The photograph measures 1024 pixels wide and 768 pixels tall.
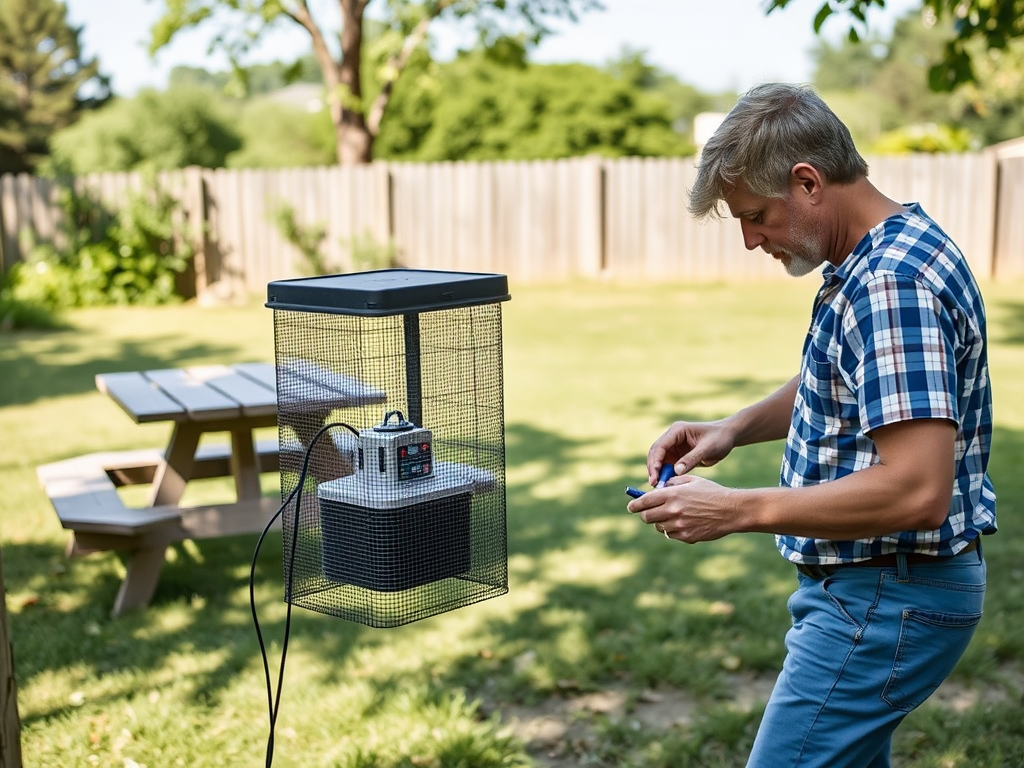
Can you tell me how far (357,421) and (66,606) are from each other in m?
3.04

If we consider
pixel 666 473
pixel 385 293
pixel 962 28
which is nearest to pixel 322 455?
pixel 385 293

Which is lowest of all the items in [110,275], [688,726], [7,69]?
[688,726]

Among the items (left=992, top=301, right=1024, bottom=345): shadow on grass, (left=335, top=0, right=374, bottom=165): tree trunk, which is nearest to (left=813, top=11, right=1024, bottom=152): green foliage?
(left=992, top=301, right=1024, bottom=345): shadow on grass

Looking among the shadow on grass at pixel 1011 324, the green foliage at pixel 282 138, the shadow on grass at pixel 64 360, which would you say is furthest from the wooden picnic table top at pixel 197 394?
the green foliage at pixel 282 138

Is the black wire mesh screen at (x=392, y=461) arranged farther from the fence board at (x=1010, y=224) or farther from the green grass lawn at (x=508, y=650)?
the fence board at (x=1010, y=224)

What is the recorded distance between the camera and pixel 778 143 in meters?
2.12

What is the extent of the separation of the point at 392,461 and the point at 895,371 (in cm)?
105

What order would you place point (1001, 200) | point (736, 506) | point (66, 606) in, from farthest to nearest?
point (1001, 200), point (66, 606), point (736, 506)

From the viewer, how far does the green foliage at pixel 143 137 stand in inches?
1532

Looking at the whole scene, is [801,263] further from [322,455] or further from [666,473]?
[322,455]

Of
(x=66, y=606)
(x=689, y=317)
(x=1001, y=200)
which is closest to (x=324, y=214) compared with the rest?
(x=689, y=317)

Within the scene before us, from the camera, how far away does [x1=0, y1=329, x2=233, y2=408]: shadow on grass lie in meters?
9.93

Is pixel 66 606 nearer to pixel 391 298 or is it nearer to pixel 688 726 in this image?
pixel 688 726

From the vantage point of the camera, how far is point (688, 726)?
3.88m
